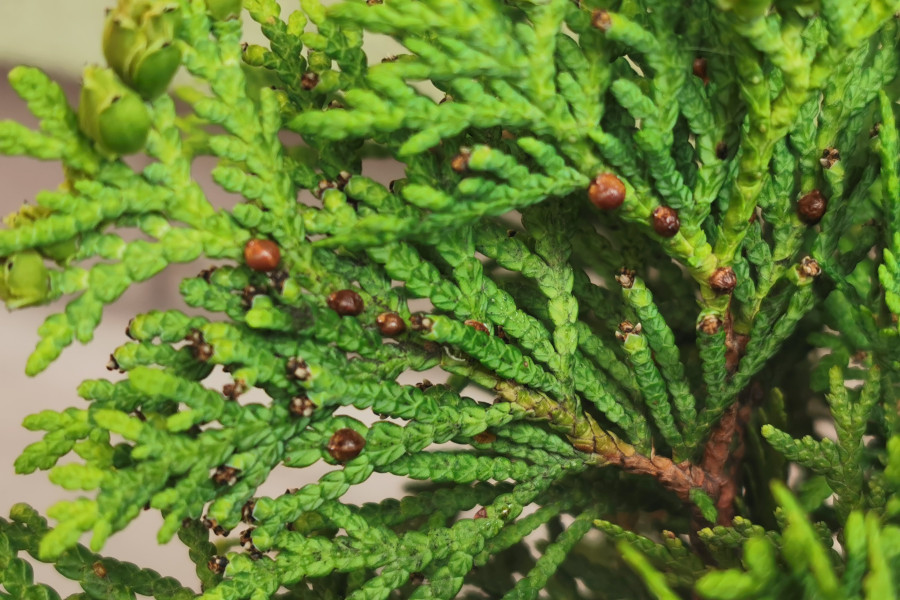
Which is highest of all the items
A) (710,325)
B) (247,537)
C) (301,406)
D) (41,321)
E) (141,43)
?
(141,43)

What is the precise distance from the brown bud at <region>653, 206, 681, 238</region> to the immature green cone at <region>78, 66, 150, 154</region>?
42 cm

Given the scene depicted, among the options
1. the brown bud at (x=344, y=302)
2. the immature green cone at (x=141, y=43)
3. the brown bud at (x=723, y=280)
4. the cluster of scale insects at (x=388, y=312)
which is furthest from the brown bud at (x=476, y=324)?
the immature green cone at (x=141, y=43)

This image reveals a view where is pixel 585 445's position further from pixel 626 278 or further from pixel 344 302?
pixel 344 302

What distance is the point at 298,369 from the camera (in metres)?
0.64

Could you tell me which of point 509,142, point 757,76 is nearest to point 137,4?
point 509,142

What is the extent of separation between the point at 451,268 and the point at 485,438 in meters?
0.16

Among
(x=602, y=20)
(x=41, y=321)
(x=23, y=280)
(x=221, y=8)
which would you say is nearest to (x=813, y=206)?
(x=602, y=20)

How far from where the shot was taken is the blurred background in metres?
1.36

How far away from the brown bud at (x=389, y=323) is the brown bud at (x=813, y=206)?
39cm

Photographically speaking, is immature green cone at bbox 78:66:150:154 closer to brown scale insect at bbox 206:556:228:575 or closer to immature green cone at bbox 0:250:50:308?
immature green cone at bbox 0:250:50:308

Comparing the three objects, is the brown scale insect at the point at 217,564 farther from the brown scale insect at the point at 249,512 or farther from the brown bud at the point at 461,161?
the brown bud at the point at 461,161

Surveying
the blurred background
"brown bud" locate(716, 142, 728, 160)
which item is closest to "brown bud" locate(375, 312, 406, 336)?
"brown bud" locate(716, 142, 728, 160)

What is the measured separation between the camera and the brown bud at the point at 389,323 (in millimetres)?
688

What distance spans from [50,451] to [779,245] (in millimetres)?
675
